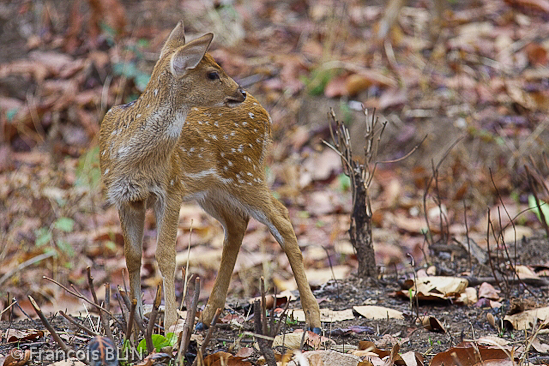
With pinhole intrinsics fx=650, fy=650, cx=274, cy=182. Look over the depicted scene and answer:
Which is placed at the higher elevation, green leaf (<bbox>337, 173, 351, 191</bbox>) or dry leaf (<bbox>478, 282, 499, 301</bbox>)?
dry leaf (<bbox>478, 282, 499, 301</bbox>)

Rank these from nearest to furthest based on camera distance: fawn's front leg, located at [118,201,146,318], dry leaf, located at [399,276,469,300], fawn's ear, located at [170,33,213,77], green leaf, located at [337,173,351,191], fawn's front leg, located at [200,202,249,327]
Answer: fawn's ear, located at [170,33,213,77], fawn's front leg, located at [118,201,146,318], dry leaf, located at [399,276,469,300], fawn's front leg, located at [200,202,249,327], green leaf, located at [337,173,351,191]

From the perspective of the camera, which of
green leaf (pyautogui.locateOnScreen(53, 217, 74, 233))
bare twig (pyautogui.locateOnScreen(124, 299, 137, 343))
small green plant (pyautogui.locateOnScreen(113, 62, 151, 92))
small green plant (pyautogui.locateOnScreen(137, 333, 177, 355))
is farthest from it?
small green plant (pyautogui.locateOnScreen(113, 62, 151, 92))

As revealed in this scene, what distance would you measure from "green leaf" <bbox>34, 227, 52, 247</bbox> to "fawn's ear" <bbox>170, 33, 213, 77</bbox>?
9.83 feet

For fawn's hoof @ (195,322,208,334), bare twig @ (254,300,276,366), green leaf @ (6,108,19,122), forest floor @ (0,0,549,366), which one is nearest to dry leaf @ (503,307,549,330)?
forest floor @ (0,0,549,366)

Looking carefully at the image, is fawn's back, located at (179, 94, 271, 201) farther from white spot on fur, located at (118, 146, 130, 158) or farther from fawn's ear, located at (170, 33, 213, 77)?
fawn's ear, located at (170, 33, 213, 77)

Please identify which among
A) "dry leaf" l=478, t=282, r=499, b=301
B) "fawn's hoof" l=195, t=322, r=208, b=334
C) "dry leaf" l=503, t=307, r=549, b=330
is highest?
"dry leaf" l=503, t=307, r=549, b=330

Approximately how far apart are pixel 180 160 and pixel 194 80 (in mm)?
545

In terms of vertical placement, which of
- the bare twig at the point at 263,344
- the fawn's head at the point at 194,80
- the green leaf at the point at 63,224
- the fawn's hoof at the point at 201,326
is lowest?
the green leaf at the point at 63,224

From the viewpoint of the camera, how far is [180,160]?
4.05 meters

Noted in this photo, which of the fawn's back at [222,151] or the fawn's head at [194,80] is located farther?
the fawn's back at [222,151]

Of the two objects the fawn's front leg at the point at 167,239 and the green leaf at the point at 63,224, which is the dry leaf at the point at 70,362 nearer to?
the fawn's front leg at the point at 167,239

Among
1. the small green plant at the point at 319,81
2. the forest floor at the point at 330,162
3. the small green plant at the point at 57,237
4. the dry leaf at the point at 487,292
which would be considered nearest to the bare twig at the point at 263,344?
the forest floor at the point at 330,162

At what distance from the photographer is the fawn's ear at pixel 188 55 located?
11.7 feet

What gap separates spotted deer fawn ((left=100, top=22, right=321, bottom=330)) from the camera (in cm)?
374
